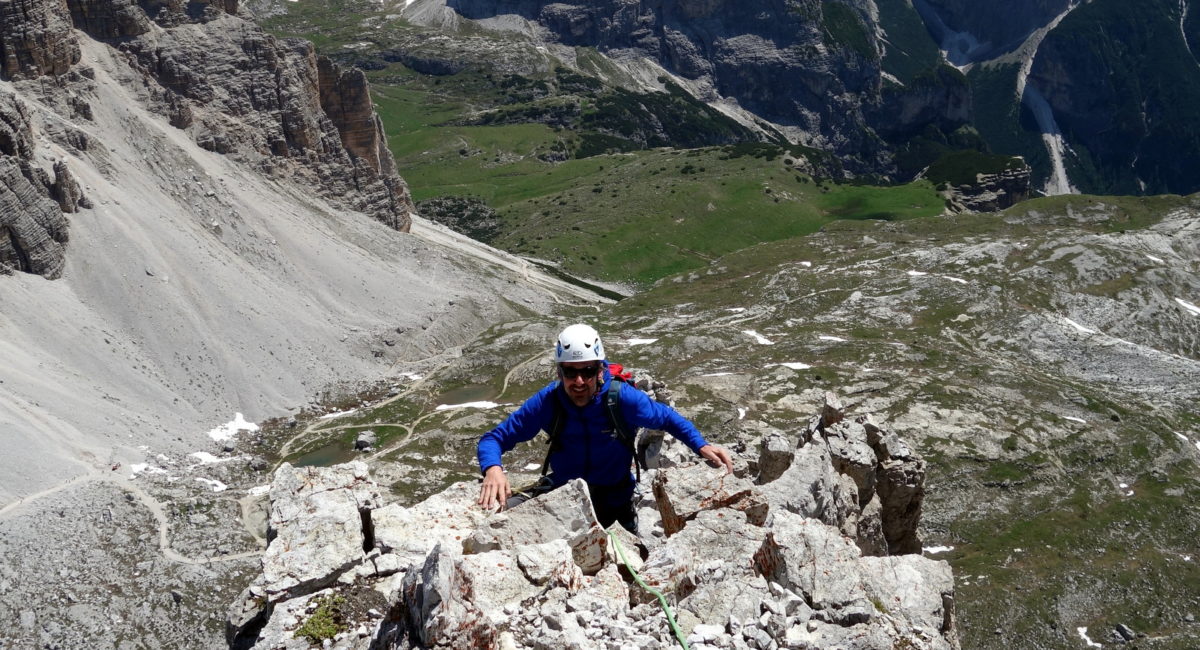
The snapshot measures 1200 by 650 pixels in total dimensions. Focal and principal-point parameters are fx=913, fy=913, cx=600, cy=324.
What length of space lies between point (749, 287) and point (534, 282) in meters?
31.5

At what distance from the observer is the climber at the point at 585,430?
1728 cm

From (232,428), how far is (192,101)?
5009 cm

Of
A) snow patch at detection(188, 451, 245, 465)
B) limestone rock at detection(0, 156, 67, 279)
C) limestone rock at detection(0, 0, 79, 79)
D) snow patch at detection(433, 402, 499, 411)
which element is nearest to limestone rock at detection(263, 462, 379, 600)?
snow patch at detection(188, 451, 245, 465)


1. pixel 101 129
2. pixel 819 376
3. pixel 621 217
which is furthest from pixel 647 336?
pixel 621 217

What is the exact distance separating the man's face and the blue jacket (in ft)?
0.81

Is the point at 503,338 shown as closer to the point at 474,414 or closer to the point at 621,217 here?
the point at 474,414

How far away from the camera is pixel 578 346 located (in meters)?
17.2

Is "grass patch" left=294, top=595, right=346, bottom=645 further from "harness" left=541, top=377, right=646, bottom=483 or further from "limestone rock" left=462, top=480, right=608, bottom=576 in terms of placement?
"harness" left=541, top=377, right=646, bottom=483

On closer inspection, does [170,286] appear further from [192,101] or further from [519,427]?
[519,427]

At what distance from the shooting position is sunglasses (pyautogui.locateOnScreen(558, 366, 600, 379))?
17.3 meters

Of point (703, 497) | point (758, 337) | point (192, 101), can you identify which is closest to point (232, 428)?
point (192, 101)

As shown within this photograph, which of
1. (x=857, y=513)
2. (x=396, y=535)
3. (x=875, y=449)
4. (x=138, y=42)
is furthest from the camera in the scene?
(x=138, y=42)

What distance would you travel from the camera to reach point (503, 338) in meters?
104

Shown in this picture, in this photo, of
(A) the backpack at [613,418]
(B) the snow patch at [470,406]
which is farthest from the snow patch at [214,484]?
(A) the backpack at [613,418]
